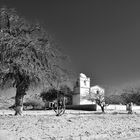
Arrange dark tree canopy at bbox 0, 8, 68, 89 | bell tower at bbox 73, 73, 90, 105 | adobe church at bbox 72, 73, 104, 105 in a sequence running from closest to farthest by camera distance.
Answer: dark tree canopy at bbox 0, 8, 68, 89, adobe church at bbox 72, 73, 104, 105, bell tower at bbox 73, 73, 90, 105

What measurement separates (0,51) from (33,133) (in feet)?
22.0

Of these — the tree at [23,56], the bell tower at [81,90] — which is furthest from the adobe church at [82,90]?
the tree at [23,56]

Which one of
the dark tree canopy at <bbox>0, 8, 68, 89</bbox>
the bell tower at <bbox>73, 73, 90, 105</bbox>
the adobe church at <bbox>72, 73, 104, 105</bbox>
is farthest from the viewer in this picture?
the bell tower at <bbox>73, 73, 90, 105</bbox>

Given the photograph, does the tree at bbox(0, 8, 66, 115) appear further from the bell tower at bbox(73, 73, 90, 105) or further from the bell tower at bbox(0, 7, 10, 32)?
the bell tower at bbox(73, 73, 90, 105)

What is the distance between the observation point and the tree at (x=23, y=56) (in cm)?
1452

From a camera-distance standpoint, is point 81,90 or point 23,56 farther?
point 81,90

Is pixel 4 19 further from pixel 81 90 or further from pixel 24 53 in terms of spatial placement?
pixel 81 90

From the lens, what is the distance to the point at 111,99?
1738 inches

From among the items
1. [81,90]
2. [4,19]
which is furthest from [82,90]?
[4,19]

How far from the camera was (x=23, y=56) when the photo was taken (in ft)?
48.6

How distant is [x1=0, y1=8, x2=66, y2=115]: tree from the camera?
47.6 feet

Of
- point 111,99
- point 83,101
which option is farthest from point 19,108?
point 83,101

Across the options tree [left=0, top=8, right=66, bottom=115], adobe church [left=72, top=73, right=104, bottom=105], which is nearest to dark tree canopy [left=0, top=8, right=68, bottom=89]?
tree [left=0, top=8, right=66, bottom=115]

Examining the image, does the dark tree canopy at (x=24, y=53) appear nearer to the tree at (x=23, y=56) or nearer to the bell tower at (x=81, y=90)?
the tree at (x=23, y=56)
